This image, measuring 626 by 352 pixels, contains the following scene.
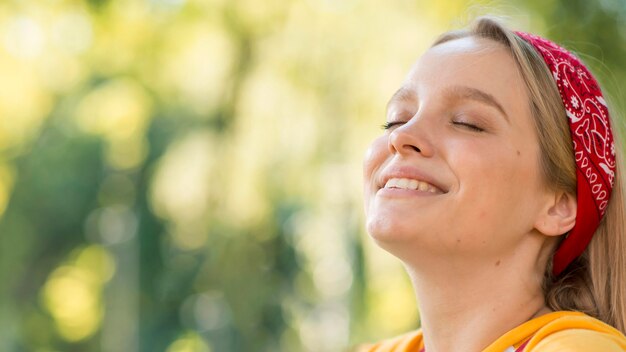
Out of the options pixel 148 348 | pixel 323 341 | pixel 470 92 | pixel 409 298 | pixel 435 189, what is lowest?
pixel 148 348

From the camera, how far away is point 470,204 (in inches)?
79.5

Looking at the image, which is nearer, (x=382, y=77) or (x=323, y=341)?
(x=382, y=77)

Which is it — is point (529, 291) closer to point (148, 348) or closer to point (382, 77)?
point (382, 77)

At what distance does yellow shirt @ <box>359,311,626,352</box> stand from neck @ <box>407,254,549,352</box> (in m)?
0.08

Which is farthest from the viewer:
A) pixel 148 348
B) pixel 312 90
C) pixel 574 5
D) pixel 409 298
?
pixel 148 348

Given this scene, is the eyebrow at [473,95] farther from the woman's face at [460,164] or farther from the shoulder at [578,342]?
the shoulder at [578,342]

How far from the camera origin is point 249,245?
28.3 ft

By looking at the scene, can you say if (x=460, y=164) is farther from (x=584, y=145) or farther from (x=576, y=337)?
(x=576, y=337)

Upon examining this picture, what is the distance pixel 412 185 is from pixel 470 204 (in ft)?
0.39

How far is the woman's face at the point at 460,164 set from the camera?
6.60ft

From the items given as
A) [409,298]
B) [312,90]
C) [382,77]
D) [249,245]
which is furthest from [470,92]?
[249,245]

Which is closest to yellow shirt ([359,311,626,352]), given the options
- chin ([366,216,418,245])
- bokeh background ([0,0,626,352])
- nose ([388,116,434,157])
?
chin ([366,216,418,245])

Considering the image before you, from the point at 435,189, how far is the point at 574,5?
3.30 metres

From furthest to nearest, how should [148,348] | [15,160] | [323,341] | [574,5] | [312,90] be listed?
[148,348] → [15,160] → [323,341] → [312,90] → [574,5]
